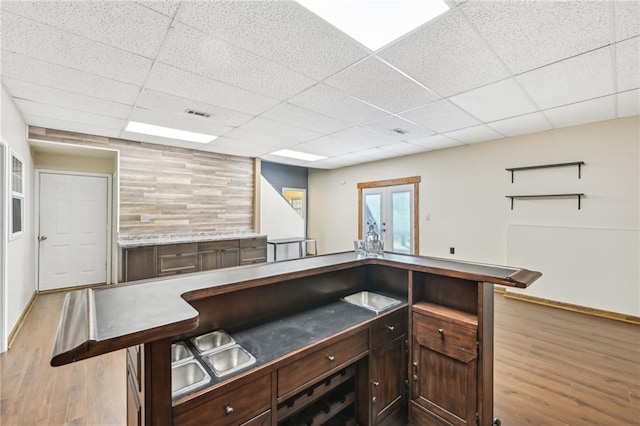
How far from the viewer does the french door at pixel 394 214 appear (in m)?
6.12

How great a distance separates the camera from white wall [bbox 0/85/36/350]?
9.72ft

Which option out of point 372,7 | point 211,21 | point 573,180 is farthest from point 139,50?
point 573,180

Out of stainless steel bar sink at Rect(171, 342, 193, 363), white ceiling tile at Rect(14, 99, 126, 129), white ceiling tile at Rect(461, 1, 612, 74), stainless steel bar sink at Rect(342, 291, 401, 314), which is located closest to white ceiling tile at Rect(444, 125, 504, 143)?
white ceiling tile at Rect(461, 1, 612, 74)

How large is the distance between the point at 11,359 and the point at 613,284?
6.71 m

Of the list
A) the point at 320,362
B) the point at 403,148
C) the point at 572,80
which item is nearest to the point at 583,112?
the point at 572,80

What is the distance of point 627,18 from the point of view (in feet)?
5.94

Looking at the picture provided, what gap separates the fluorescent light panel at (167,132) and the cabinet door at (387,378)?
156 inches

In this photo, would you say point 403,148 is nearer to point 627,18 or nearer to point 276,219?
point 276,219

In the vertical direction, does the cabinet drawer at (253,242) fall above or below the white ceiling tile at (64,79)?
below

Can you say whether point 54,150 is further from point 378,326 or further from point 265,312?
point 378,326

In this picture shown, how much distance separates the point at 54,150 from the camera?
470 centimetres

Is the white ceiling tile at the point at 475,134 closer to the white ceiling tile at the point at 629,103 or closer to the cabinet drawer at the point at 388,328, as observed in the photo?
the white ceiling tile at the point at 629,103

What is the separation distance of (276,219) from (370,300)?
15.6 feet

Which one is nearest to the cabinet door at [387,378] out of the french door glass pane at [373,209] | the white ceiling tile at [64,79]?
the white ceiling tile at [64,79]
